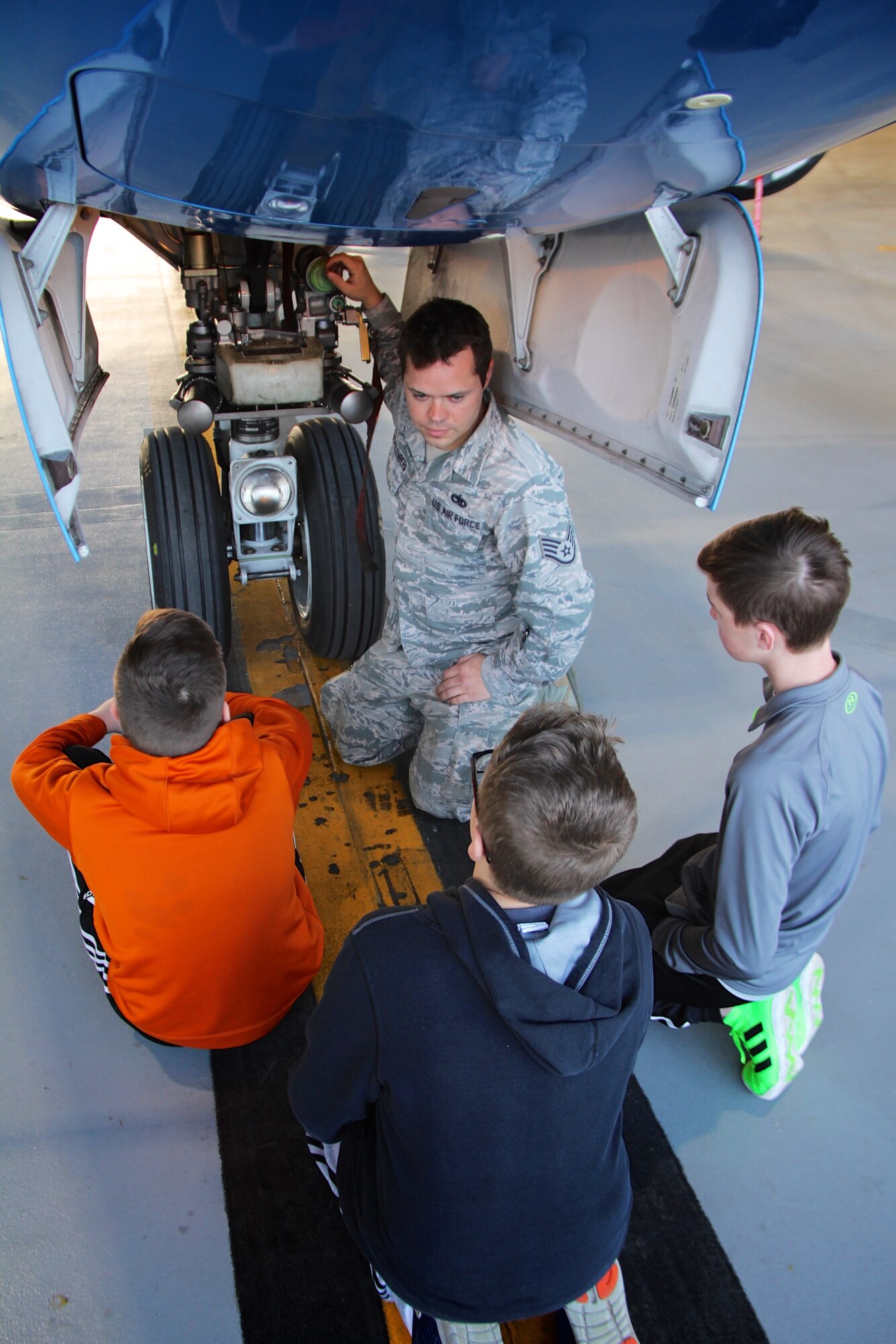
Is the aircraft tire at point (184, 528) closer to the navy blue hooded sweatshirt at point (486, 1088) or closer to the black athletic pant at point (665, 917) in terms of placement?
the black athletic pant at point (665, 917)

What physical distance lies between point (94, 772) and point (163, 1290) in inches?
35.9

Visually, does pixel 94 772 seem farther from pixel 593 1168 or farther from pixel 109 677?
pixel 109 677

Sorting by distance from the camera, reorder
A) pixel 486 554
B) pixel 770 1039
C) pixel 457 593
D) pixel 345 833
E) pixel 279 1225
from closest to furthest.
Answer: pixel 279 1225
pixel 770 1039
pixel 486 554
pixel 457 593
pixel 345 833

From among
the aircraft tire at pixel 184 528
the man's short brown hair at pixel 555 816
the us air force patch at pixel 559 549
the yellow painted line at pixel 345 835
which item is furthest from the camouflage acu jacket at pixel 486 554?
the man's short brown hair at pixel 555 816

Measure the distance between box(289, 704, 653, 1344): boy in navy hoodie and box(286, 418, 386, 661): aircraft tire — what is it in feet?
6.05

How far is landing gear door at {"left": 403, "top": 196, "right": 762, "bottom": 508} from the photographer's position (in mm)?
2105

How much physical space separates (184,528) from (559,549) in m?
1.26

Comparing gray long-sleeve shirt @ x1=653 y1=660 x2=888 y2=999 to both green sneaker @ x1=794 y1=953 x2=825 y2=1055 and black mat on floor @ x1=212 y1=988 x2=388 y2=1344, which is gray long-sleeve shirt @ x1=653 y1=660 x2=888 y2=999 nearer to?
green sneaker @ x1=794 y1=953 x2=825 y2=1055

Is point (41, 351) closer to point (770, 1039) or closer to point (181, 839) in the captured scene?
point (181, 839)

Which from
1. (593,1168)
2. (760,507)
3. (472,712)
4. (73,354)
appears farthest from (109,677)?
(760,507)

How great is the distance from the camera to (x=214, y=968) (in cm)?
173

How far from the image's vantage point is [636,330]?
8.03ft

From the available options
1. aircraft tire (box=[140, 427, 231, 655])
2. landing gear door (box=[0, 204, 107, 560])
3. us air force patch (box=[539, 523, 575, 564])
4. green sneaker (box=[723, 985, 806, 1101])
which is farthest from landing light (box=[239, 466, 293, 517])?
green sneaker (box=[723, 985, 806, 1101])

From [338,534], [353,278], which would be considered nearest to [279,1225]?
[338,534]
